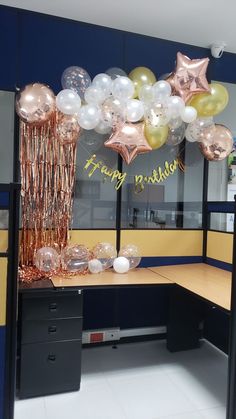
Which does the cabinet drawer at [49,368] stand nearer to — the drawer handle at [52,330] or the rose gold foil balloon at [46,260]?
the drawer handle at [52,330]

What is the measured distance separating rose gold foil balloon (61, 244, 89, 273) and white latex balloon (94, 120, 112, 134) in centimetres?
95

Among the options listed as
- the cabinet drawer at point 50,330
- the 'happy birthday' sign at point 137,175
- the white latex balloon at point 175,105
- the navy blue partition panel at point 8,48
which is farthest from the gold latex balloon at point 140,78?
the cabinet drawer at point 50,330

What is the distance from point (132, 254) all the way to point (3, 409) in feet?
4.87

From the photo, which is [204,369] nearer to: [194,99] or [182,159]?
[182,159]

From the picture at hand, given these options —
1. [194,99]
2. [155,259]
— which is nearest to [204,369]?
[155,259]

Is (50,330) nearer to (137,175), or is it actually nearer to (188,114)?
(137,175)

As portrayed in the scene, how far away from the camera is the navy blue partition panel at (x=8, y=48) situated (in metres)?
2.80

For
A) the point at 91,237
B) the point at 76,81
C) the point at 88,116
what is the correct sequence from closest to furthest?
the point at 88,116, the point at 76,81, the point at 91,237

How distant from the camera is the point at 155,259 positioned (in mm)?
3248

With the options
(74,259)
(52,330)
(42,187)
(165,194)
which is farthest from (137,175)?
(52,330)

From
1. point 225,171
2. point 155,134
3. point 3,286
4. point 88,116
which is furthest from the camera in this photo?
point 225,171

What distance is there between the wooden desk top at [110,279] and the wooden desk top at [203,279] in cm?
13

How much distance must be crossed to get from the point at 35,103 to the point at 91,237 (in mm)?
1256

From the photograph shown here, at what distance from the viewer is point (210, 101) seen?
2.73 metres
